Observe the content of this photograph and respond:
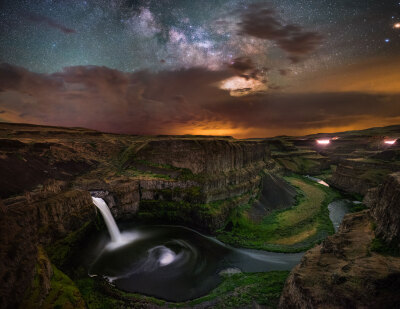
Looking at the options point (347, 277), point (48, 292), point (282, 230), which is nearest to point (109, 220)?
point (48, 292)

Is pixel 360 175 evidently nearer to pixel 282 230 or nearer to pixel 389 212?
pixel 282 230

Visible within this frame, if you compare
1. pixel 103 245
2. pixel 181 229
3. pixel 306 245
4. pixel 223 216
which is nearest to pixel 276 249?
pixel 306 245

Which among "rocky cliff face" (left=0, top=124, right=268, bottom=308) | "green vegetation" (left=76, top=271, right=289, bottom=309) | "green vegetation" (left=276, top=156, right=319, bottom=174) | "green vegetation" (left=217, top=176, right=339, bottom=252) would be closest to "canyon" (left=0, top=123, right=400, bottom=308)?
"rocky cliff face" (left=0, top=124, right=268, bottom=308)

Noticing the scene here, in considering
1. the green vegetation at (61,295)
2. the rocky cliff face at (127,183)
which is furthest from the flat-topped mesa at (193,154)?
the green vegetation at (61,295)

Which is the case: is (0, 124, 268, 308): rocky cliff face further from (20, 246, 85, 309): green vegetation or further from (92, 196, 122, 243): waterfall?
(20, 246, 85, 309): green vegetation

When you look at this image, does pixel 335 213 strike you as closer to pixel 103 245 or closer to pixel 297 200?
pixel 297 200

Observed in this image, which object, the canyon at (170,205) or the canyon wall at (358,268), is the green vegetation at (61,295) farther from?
the canyon wall at (358,268)
